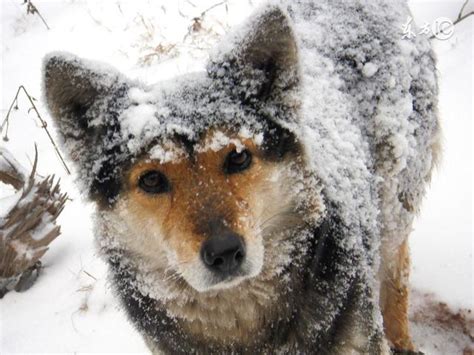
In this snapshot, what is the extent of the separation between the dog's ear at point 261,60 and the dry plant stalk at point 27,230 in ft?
7.05

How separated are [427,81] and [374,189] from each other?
2.23 ft

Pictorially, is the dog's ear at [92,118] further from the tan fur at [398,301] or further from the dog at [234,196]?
the tan fur at [398,301]

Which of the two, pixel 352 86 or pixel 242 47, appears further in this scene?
pixel 352 86

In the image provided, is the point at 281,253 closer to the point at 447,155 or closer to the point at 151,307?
the point at 151,307

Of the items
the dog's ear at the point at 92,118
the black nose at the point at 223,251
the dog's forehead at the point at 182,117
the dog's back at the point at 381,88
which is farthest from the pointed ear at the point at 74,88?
the dog's back at the point at 381,88

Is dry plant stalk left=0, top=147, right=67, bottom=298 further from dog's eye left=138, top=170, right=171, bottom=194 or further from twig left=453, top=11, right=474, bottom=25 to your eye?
twig left=453, top=11, right=474, bottom=25

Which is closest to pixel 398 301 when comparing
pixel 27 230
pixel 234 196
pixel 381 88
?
pixel 381 88

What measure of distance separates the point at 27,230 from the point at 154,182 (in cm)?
221

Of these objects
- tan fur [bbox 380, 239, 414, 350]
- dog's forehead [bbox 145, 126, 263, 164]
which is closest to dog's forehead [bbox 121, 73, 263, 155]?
dog's forehead [bbox 145, 126, 263, 164]

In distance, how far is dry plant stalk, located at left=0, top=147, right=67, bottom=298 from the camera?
3689 mm

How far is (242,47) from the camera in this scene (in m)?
2.03

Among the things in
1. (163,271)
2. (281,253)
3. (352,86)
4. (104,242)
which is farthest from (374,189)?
(104,242)

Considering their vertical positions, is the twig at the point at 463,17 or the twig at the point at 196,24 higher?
the twig at the point at 196,24

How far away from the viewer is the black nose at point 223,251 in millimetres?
1808
